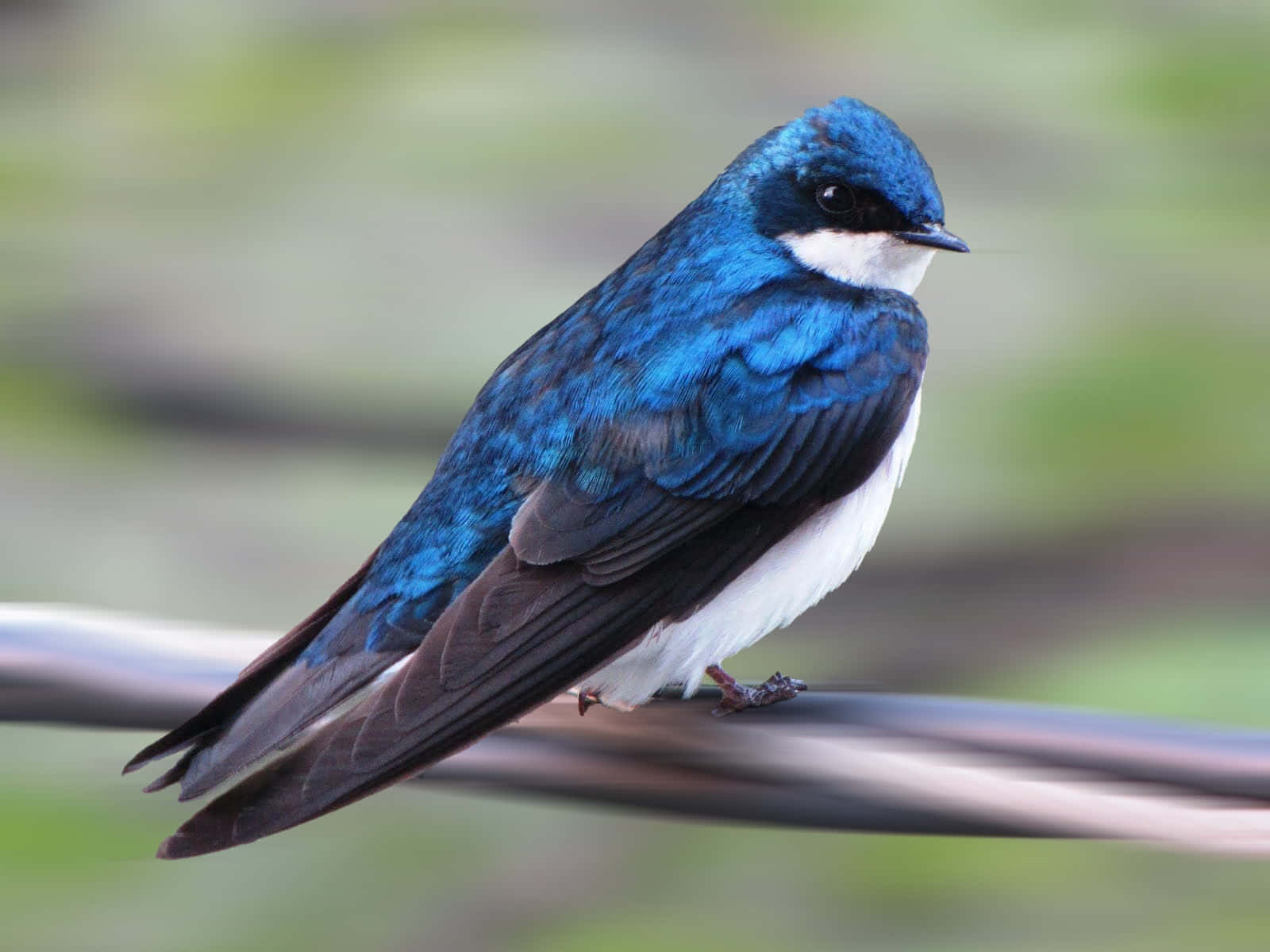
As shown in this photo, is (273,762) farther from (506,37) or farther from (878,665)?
(506,37)

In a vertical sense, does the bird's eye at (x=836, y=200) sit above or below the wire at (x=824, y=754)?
above

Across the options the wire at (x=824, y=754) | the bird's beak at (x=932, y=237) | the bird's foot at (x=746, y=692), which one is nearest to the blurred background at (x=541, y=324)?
the bird's foot at (x=746, y=692)

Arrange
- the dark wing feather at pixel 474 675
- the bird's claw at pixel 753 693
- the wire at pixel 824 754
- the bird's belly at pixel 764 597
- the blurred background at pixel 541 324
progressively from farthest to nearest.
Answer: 1. the blurred background at pixel 541 324
2. the bird's belly at pixel 764 597
3. the bird's claw at pixel 753 693
4. the dark wing feather at pixel 474 675
5. the wire at pixel 824 754

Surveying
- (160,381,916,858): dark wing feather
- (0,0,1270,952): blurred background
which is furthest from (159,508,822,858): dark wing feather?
(0,0,1270,952): blurred background

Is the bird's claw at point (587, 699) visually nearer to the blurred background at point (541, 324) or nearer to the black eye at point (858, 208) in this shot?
the black eye at point (858, 208)

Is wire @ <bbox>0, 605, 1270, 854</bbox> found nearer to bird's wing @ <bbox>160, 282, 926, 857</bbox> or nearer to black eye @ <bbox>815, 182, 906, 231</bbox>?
bird's wing @ <bbox>160, 282, 926, 857</bbox>

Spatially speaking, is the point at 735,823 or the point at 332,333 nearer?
the point at 735,823

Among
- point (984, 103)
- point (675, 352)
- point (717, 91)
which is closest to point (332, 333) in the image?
point (717, 91)

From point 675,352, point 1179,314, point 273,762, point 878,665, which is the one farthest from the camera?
point 1179,314
